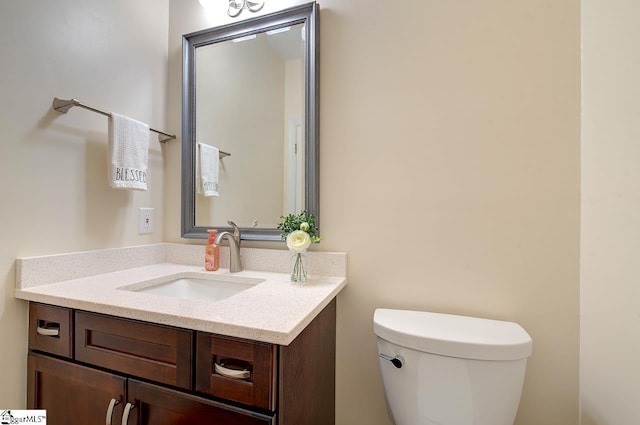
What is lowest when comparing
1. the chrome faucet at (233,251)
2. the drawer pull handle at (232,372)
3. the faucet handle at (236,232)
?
the drawer pull handle at (232,372)

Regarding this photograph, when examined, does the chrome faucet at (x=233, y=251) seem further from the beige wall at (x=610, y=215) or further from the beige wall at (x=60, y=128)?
the beige wall at (x=610, y=215)

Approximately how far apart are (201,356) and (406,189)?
2.87 feet

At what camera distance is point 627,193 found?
0.71 m

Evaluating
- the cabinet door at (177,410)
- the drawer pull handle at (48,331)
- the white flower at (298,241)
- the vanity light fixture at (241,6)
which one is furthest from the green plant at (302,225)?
the vanity light fixture at (241,6)

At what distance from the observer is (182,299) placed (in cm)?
82

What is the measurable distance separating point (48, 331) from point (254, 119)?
3.56ft

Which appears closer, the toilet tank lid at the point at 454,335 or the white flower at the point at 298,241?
the toilet tank lid at the point at 454,335

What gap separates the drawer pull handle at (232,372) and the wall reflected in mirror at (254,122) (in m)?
0.65

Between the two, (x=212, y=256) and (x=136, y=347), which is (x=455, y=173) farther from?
(x=136, y=347)

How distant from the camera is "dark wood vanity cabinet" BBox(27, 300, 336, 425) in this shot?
0.66 m

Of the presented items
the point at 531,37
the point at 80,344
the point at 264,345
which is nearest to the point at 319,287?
the point at 264,345

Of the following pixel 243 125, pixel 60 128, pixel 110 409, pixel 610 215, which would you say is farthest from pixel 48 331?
pixel 610 215

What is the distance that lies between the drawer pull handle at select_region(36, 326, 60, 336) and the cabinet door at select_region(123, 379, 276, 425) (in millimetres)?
339

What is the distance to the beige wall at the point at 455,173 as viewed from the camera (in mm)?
923
